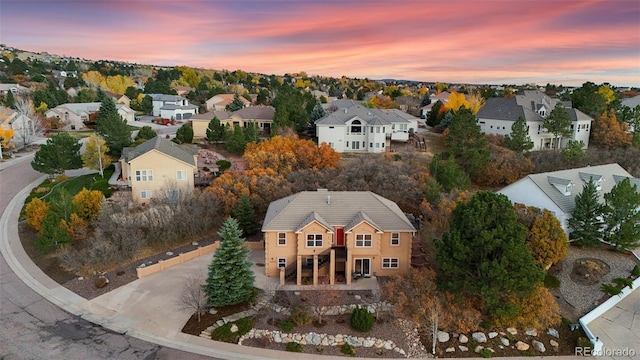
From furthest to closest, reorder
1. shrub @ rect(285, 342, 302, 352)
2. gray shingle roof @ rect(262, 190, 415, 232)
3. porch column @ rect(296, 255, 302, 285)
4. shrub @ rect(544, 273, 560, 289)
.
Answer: gray shingle roof @ rect(262, 190, 415, 232) < porch column @ rect(296, 255, 302, 285) < shrub @ rect(544, 273, 560, 289) < shrub @ rect(285, 342, 302, 352)

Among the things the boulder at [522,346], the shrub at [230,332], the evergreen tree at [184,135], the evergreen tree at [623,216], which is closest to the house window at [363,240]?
the shrub at [230,332]

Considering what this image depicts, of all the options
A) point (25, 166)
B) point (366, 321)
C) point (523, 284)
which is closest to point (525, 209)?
point (523, 284)

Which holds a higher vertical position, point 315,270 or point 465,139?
point 465,139

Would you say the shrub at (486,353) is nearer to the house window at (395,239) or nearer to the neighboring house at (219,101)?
the house window at (395,239)

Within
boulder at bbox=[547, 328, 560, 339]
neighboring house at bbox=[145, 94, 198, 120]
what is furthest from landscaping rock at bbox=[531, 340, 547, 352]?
neighboring house at bbox=[145, 94, 198, 120]

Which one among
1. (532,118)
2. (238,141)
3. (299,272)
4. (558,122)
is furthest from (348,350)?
(532,118)

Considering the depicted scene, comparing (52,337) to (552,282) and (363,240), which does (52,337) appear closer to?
(363,240)

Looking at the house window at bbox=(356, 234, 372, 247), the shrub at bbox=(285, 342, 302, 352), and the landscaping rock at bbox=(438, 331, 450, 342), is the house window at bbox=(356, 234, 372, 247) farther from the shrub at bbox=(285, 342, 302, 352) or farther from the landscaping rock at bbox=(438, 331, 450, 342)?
the shrub at bbox=(285, 342, 302, 352)
